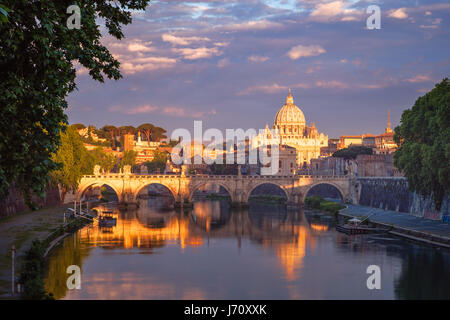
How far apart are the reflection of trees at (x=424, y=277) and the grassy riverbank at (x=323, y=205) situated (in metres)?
31.9

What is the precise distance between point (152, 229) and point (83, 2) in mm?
37115

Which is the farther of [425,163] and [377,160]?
[377,160]

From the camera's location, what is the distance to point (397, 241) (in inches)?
1710

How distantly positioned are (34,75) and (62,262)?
19.3 m

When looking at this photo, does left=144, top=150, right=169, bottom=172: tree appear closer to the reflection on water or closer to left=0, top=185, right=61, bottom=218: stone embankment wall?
left=0, top=185, right=61, bottom=218: stone embankment wall

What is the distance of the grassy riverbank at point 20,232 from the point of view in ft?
86.2

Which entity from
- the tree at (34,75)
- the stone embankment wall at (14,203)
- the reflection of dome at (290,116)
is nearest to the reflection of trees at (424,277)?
the tree at (34,75)

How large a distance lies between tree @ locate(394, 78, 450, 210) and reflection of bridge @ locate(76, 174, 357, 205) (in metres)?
29.6

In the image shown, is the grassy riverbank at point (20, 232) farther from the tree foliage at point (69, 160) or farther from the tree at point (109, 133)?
the tree at point (109, 133)

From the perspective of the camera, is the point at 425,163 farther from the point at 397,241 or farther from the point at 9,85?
the point at 9,85

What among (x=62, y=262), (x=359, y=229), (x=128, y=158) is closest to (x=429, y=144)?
(x=359, y=229)

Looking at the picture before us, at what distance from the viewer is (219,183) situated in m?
81.5

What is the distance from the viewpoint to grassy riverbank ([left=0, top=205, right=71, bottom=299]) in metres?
26.3
